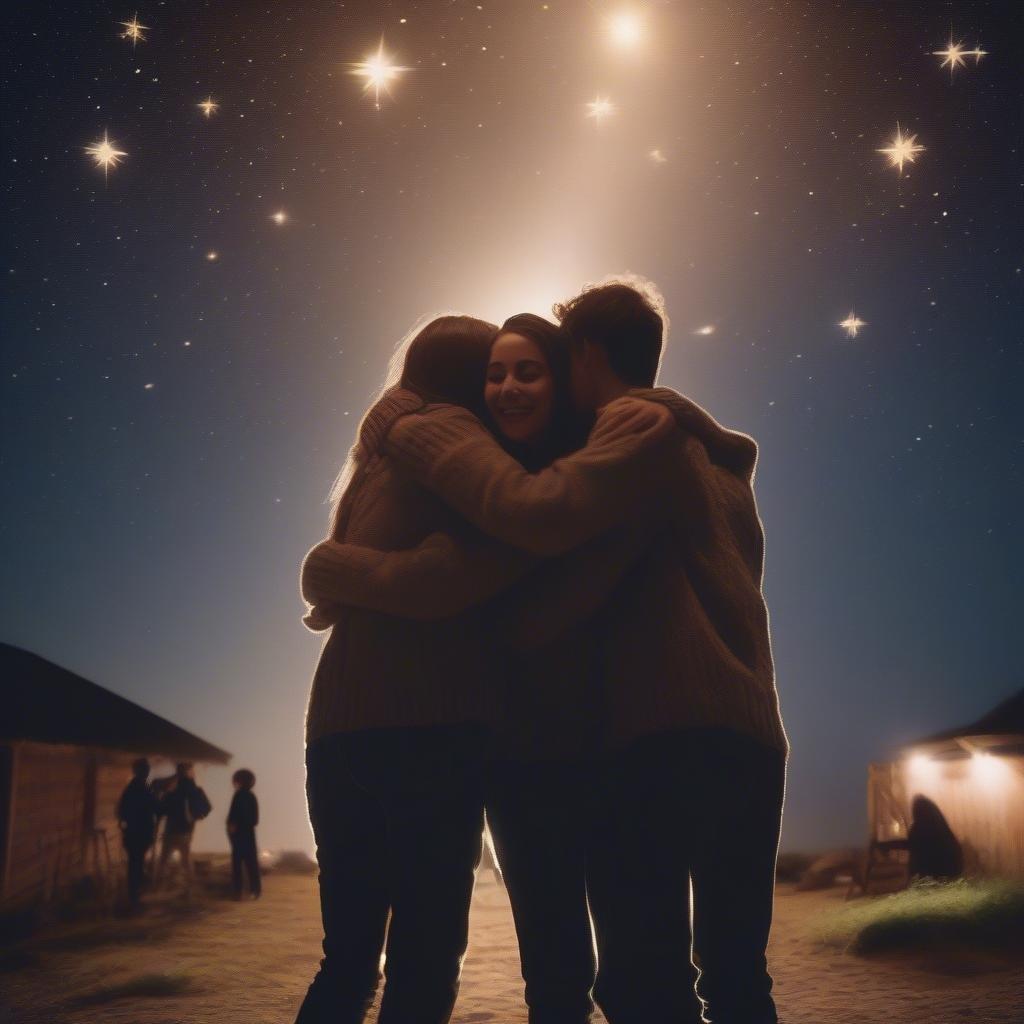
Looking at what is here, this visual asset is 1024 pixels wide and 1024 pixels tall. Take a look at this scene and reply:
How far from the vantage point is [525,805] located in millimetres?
1692

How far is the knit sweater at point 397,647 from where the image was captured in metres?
1.63

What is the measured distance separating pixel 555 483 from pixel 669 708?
453 mm

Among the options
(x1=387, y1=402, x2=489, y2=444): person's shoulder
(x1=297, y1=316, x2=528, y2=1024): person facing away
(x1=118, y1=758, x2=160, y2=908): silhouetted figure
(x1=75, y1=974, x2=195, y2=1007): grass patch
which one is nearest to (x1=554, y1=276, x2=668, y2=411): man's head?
(x1=387, y1=402, x2=489, y2=444): person's shoulder

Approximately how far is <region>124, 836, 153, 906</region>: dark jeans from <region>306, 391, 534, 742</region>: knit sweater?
11787mm

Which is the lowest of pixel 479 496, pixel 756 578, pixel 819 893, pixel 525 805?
pixel 819 893

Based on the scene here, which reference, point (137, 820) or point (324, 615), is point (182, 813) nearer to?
point (137, 820)

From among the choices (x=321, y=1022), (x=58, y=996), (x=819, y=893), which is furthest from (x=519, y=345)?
(x=819, y=893)

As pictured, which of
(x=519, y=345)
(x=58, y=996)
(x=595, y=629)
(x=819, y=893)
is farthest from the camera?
(x=819, y=893)

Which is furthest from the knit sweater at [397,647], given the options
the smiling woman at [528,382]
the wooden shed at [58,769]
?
the wooden shed at [58,769]

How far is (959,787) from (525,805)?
1376cm

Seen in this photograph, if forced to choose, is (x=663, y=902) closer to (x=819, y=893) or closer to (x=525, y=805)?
(x=525, y=805)

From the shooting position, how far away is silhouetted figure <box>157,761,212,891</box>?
43.8ft

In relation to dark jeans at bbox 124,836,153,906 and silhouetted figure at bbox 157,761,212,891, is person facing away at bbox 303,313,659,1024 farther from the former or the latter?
silhouetted figure at bbox 157,761,212,891

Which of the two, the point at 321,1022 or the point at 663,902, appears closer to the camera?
the point at 663,902
